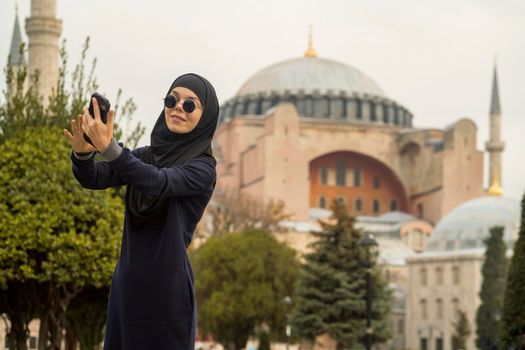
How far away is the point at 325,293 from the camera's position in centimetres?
4162

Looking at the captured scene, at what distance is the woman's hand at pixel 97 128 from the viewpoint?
4594 mm

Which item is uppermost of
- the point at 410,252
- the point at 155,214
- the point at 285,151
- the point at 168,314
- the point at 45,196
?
the point at 285,151

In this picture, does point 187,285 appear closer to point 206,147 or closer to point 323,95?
point 206,147

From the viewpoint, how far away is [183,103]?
4.98m

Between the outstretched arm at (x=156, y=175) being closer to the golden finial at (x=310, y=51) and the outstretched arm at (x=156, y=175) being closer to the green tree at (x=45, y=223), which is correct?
the green tree at (x=45, y=223)

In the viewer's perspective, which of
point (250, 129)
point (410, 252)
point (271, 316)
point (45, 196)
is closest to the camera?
point (45, 196)

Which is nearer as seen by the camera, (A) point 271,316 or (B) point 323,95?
(A) point 271,316

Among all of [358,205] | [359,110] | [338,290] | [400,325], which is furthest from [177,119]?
[359,110]

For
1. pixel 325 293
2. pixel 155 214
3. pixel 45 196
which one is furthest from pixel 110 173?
pixel 325 293

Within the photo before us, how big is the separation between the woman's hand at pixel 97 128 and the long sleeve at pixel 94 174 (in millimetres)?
294

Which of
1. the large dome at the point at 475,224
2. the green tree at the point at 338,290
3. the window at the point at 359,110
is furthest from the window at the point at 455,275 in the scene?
the window at the point at 359,110

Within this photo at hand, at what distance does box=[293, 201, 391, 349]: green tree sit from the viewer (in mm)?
40938

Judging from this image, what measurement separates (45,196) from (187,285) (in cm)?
1371

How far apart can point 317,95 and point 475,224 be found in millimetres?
39508
